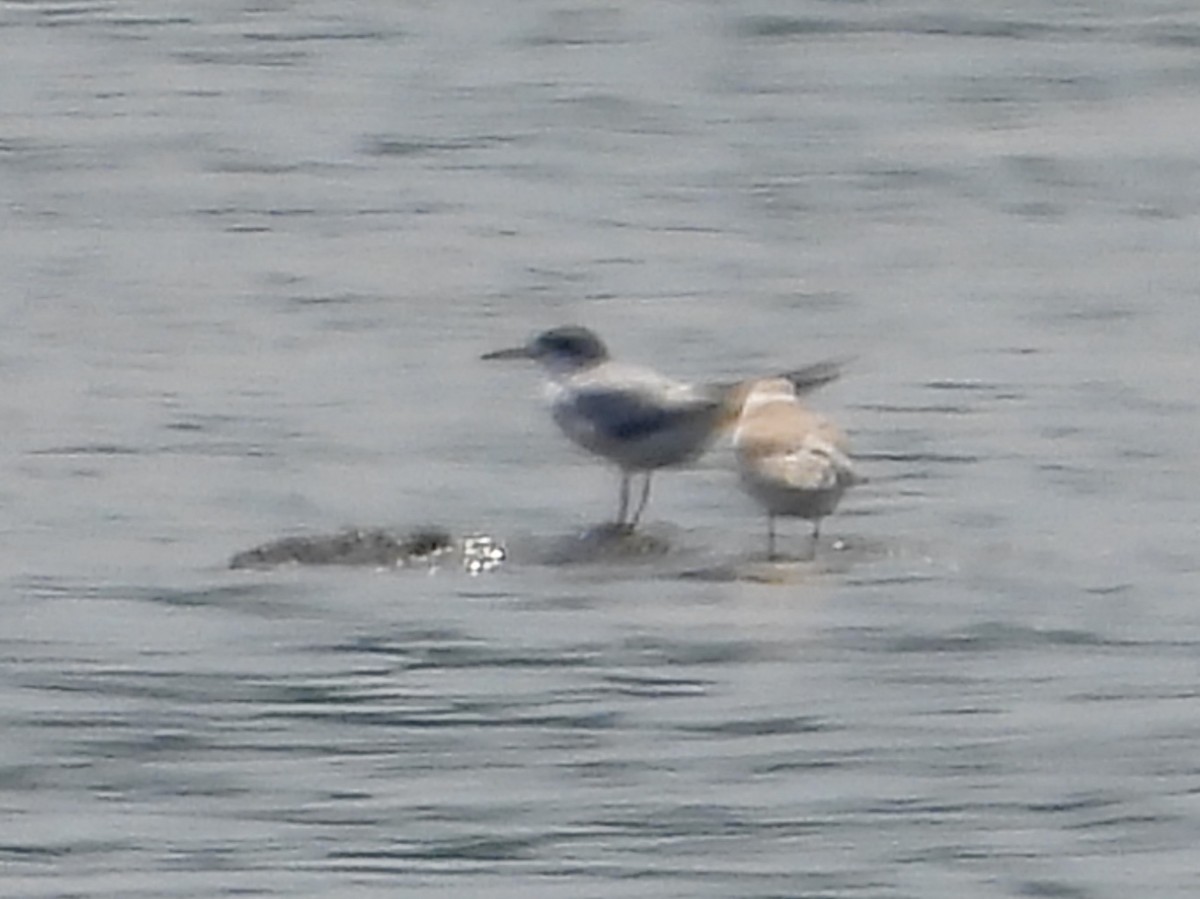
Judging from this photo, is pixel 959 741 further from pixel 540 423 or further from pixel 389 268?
pixel 389 268

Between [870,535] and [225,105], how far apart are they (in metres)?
11.2

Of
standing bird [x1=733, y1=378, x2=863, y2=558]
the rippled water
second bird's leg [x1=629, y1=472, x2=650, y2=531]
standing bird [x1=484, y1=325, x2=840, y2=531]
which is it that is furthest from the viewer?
second bird's leg [x1=629, y1=472, x2=650, y2=531]

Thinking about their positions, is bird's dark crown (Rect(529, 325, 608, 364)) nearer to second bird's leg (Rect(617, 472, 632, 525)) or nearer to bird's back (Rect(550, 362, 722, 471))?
bird's back (Rect(550, 362, 722, 471))

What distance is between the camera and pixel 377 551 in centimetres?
1427

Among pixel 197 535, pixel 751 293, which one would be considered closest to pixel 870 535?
pixel 197 535

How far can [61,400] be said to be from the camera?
57.1ft

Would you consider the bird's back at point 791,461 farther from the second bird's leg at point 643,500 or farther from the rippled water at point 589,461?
the second bird's leg at point 643,500

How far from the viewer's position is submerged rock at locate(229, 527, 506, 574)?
14.2m

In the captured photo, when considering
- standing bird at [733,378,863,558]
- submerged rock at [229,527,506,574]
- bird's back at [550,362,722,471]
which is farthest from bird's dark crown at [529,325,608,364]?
submerged rock at [229,527,506,574]

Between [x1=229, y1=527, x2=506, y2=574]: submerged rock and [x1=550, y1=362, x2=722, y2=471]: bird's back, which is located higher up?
[x1=550, y1=362, x2=722, y2=471]: bird's back

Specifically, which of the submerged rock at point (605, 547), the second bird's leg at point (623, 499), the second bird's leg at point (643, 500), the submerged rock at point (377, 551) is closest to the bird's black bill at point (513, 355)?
the second bird's leg at point (643, 500)

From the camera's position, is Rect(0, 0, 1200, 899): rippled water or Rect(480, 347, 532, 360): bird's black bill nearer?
Rect(0, 0, 1200, 899): rippled water

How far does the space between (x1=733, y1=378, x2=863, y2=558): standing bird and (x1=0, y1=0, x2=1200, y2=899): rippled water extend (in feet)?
0.59

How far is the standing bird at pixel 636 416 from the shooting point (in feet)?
48.9
